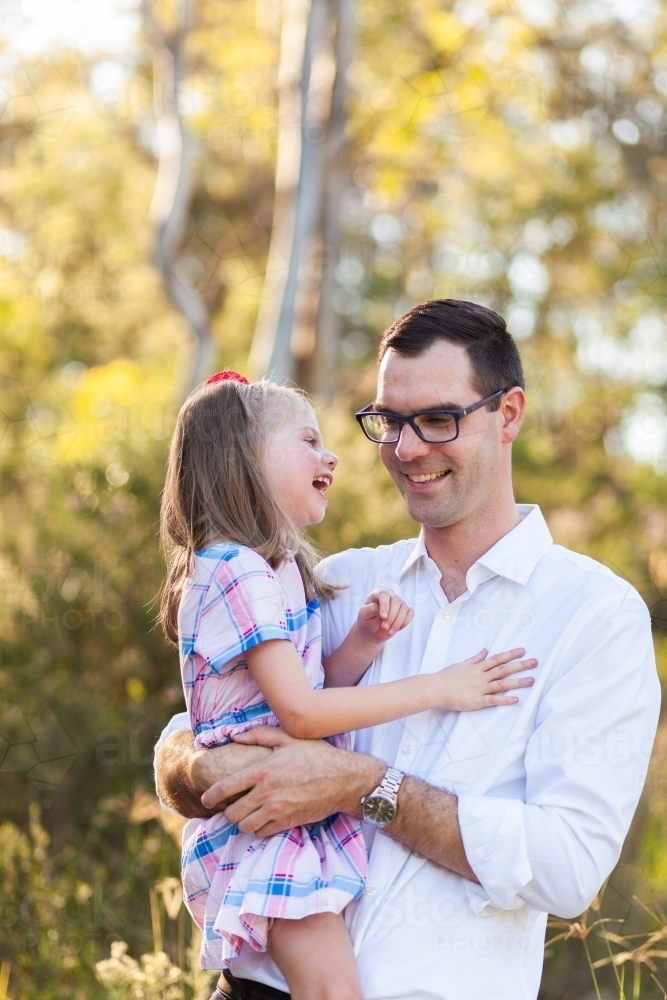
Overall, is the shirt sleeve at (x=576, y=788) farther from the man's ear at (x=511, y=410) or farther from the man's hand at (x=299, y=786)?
the man's ear at (x=511, y=410)

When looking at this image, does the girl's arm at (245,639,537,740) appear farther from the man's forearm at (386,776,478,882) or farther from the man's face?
the man's face

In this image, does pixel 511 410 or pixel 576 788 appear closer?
Answer: pixel 576 788

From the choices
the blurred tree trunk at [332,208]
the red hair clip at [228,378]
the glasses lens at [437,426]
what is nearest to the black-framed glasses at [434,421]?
the glasses lens at [437,426]

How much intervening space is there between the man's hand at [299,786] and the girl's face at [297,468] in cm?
54

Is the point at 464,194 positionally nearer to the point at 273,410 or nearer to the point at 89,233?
the point at 89,233

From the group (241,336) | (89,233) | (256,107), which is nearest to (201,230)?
(241,336)

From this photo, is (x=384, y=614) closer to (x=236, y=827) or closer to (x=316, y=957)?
(x=236, y=827)

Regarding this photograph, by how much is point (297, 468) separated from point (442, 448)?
0.34m

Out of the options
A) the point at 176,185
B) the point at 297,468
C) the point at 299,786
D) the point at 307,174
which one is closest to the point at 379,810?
the point at 299,786

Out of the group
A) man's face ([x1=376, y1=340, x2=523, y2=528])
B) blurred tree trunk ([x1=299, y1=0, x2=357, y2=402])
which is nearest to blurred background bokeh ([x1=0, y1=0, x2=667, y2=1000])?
blurred tree trunk ([x1=299, y1=0, x2=357, y2=402])

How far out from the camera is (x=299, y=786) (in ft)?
7.18

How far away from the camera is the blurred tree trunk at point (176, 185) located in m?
9.70

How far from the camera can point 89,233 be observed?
51.4ft

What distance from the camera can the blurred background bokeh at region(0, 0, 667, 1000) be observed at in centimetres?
459
